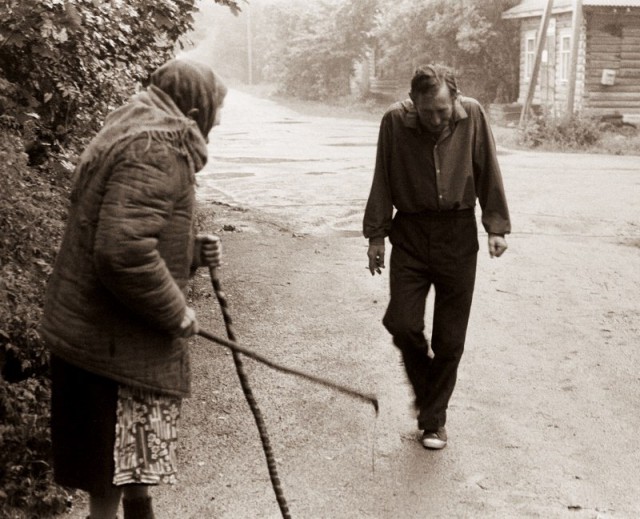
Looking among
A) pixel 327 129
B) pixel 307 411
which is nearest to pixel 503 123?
pixel 327 129

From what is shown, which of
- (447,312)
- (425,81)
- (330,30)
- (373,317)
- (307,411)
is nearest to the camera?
(425,81)

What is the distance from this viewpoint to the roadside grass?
2131cm

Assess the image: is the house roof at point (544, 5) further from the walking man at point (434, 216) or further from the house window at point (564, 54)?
the walking man at point (434, 216)

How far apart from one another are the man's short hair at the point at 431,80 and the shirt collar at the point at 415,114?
70 mm

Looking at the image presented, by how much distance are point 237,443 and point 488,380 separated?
1803mm

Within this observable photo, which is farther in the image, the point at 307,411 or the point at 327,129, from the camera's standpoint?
the point at 327,129

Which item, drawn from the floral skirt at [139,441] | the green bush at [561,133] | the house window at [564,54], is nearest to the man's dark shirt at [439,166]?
the floral skirt at [139,441]

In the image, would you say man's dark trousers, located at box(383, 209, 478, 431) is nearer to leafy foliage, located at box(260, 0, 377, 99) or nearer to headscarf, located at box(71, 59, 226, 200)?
headscarf, located at box(71, 59, 226, 200)

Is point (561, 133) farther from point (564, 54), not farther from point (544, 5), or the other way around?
point (544, 5)

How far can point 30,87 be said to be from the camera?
5996mm

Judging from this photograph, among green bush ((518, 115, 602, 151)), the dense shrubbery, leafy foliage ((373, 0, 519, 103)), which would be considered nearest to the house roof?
leafy foliage ((373, 0, 519, 103))

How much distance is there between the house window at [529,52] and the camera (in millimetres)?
29281

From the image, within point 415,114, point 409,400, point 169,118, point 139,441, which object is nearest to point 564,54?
point 409,400

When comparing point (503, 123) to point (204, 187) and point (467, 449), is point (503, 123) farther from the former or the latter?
point (467, 449)
